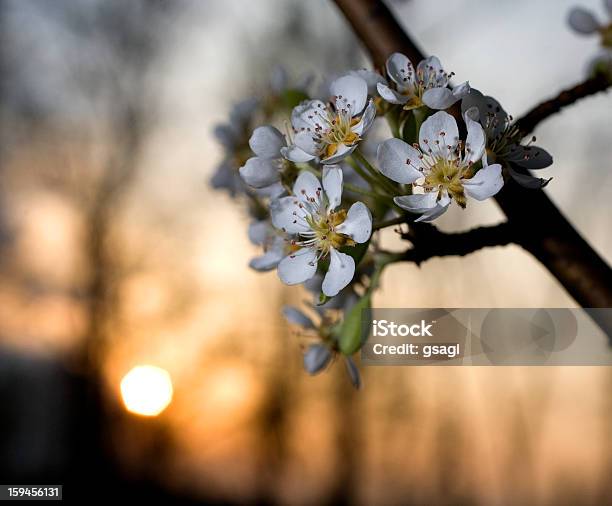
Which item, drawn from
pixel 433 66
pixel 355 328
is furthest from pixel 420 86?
pixel 355 328

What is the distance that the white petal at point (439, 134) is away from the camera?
1.62 feet

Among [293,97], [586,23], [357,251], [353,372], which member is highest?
[586,23]

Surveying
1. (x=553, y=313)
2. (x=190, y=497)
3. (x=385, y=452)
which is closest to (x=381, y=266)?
(x=553, y=313)

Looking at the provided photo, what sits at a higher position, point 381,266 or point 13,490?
point 381,266

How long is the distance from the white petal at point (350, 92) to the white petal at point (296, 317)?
15.4 inches

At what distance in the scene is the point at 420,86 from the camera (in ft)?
1.77

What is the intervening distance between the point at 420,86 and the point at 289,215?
15 centimetres

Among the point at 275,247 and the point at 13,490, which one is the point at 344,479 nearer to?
the point at 13,490

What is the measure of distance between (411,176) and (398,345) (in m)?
0.27

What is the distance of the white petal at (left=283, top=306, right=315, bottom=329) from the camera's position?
0.87 m

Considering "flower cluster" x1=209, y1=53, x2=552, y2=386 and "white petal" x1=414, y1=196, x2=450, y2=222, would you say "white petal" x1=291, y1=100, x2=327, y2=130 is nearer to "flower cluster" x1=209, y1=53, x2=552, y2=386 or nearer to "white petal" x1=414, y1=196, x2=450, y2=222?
"flower cluster" x1=209, y1=53, x2=552, y2=386

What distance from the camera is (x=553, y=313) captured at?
2.32 feet

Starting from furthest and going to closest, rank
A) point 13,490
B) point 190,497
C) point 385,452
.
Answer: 1. point 190,497
2. point 385,452
3. point 13,490

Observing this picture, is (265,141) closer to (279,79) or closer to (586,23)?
(279,79)
